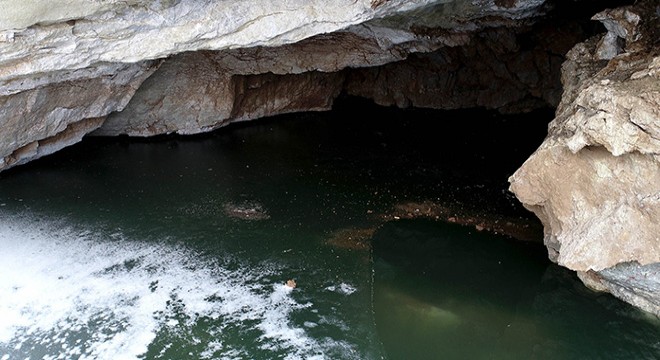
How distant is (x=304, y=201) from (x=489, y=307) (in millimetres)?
4755

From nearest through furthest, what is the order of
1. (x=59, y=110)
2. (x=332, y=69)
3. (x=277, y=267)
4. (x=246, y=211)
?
1. (x=277, y=267)
2. (x=246, y=211)
3. (x=59, y=110)
4. (x=332, y=69)

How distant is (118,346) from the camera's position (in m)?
7.71

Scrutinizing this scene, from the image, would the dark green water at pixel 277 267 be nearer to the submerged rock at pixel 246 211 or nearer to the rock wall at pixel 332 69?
the submerged rock at pixel 246 211

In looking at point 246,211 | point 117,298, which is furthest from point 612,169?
point 117,298

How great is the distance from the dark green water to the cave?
0.04m

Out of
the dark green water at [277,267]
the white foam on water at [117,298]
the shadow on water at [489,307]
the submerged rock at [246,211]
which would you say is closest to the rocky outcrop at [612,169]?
the shadow on water at [489,307]

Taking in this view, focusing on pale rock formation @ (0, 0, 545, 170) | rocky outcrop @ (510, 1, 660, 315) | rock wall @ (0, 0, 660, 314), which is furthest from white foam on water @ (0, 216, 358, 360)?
rocky outcrop @ (510, 1, 660, 315)

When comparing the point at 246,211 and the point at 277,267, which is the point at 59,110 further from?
the point at 277,267

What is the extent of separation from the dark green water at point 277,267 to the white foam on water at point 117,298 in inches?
1.1

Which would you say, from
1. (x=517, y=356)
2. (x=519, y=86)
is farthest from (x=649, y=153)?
(x=519, y=86)

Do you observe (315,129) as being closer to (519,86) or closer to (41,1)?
(519,86)

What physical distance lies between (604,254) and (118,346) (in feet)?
22.0

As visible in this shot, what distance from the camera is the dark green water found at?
789 cm

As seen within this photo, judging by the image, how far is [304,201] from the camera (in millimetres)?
12023
